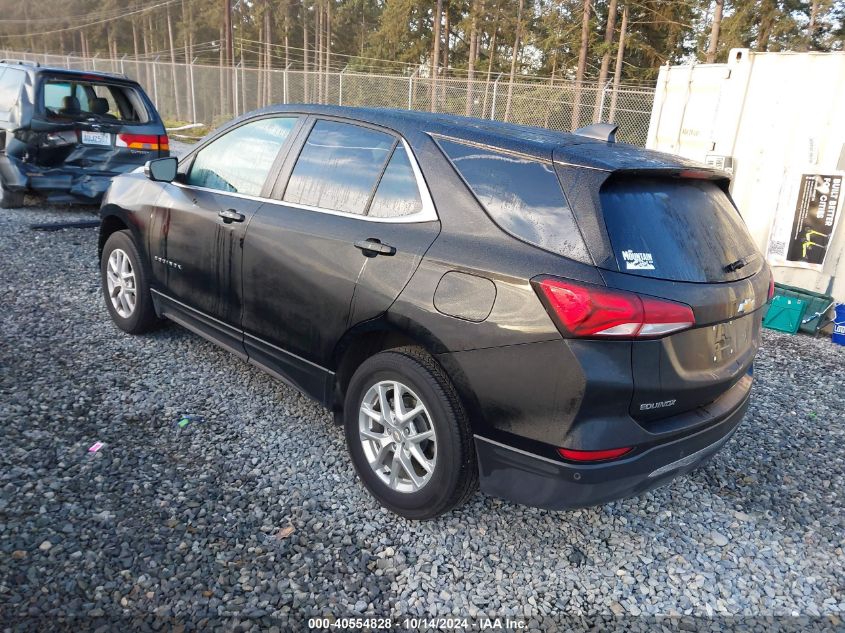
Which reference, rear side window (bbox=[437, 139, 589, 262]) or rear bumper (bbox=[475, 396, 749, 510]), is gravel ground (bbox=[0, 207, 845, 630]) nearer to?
rear bumper (bbox=[475, 396, 749, 510])

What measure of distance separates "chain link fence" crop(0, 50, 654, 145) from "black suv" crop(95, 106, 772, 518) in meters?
12.2

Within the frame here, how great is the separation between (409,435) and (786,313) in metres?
5.06

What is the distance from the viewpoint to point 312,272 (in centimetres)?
294

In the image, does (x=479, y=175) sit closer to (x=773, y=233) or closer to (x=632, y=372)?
(x=632, y=372)

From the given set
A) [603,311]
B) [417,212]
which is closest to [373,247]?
[417,212]

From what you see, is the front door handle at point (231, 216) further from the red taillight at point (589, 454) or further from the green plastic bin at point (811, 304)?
the green plastic bin at point (811, 304)

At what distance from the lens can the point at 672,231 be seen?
94.9 inches

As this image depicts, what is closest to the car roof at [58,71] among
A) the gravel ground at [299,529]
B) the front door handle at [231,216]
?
the gravel ground at [299,529]

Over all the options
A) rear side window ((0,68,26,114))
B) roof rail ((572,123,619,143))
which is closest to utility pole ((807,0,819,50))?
roof rail ((572,123,619,143))

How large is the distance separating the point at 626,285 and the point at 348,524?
157cm

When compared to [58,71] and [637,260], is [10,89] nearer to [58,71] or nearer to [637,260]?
[58,71]

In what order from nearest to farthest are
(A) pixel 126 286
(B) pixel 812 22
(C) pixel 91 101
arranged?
(A) pixel 126 286 < (C) pixel 91 101 < (B) pixel 812 22

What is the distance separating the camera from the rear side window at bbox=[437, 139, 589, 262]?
2256mm

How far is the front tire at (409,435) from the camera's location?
2.43m
